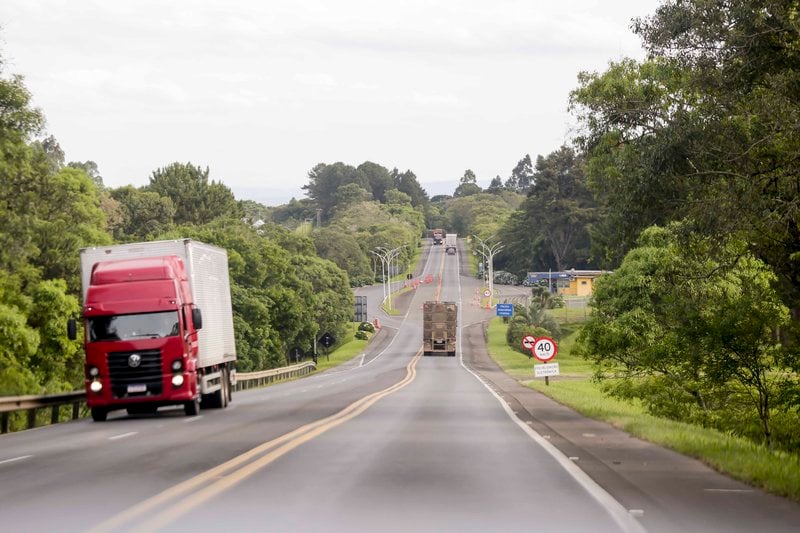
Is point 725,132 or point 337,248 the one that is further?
point 337,248

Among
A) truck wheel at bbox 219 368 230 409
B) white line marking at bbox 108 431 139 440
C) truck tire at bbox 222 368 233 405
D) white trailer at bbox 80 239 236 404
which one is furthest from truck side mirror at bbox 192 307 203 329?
truck tire at bbox 222 368 233 405

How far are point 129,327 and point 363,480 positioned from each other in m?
14.8

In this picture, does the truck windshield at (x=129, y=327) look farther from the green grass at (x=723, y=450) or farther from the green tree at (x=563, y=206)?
the green tree at (x=563, y=206)

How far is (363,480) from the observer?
1227cm

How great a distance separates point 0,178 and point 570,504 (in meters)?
36.7

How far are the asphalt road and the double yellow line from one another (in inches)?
0.9

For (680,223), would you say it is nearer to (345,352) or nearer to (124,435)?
(124,435)

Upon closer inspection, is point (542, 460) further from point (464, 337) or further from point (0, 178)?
point (464, 337)

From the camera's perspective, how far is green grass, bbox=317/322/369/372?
100688mm

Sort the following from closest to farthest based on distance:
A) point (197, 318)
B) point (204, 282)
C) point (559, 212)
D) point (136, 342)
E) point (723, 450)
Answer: point (723, 450) < point (136, 342) < point (197, 318) < point (204, 282) < point (559, 212)

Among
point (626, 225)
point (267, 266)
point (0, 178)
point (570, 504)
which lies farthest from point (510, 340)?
point (570, 504)

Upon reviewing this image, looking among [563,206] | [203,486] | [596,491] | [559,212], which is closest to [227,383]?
[203,486]

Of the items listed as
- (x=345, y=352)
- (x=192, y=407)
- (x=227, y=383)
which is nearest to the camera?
(x=192, y=407)

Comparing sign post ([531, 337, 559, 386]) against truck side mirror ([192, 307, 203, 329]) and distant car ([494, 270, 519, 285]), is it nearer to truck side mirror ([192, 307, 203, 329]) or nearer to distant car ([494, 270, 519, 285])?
truck side mirror ([192, 307, 203, 329])
